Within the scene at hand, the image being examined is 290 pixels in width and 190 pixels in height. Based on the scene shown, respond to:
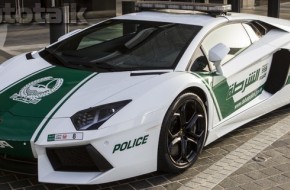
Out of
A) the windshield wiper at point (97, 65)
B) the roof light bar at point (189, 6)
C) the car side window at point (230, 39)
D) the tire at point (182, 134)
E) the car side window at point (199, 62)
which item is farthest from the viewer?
the roof light bar at point (189, 6)

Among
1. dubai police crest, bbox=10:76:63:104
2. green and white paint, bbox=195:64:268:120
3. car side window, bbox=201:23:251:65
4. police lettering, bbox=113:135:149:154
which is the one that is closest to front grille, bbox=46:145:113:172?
police lettering, bbox=113:135:149:154

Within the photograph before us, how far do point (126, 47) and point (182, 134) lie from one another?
3.39 ft

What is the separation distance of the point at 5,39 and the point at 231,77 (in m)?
8.09

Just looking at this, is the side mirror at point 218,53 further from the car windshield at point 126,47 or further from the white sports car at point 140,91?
the car windshield at point 126,47

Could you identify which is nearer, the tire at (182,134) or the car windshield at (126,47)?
the tire at (182,134)

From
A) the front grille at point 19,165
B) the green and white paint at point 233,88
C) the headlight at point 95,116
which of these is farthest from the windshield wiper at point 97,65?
the front grille at point 19,165

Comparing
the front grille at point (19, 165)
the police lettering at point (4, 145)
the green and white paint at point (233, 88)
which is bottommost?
the front grille at point (19, 165)

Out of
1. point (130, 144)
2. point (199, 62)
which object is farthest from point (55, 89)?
point (199, 62)

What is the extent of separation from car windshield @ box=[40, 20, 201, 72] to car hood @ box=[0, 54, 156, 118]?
18 centimetres

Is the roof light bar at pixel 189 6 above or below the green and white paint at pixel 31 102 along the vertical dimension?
above

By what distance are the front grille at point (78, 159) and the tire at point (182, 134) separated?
1.66 ft

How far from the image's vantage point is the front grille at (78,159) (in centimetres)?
330

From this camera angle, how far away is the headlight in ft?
11.0

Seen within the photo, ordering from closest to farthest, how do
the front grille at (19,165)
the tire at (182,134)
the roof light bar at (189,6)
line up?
1. the front grille at (19,165)
2. the tire at (182,134)
3. the roof light bar at (189,6)
